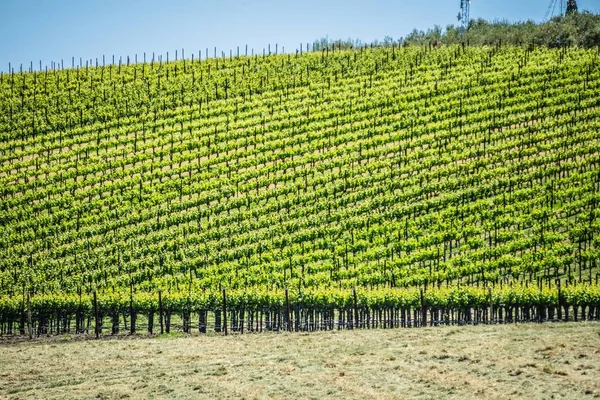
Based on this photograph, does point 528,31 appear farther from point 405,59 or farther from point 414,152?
point 414,152

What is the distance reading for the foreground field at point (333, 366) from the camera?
18.1m

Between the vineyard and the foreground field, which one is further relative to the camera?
the vineyard

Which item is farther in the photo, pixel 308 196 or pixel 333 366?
pixel 308 196

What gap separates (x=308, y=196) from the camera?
4484 centimetres

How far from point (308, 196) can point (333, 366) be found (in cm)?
2456

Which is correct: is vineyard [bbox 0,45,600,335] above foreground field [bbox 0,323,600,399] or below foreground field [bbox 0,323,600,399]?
above

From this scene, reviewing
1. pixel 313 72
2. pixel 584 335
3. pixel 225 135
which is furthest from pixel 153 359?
pixel 313 72

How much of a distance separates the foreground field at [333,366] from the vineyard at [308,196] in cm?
393

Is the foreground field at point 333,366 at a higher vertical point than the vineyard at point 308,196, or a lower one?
lower

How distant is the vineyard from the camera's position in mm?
30688

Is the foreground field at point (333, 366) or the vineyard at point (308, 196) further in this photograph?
the vineyard at point (308, 196)

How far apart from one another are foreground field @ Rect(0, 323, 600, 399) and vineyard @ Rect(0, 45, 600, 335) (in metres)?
3.93

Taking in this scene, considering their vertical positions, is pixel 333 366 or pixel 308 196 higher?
pixel 308 196

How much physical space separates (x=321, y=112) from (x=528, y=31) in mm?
30912
